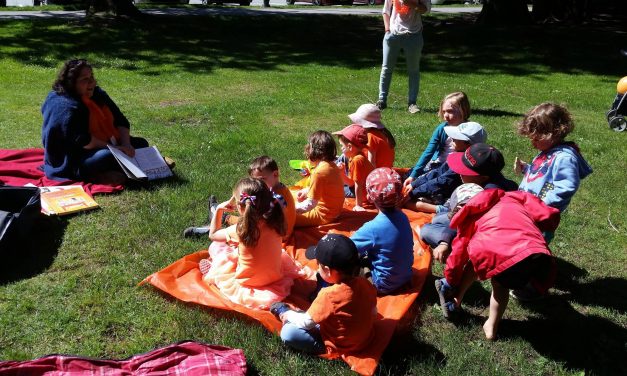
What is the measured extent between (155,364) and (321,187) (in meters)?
2.41

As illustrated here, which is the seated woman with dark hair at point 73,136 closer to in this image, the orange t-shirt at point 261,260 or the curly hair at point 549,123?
the orange t-shirt at point 261,260

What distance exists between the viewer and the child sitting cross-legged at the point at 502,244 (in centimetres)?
336

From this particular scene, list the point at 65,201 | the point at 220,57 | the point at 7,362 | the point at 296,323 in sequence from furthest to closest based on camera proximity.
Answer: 1. the point at 220,57
2. the point at 65,201
3. the point at 296,323
4. the point at 7,362

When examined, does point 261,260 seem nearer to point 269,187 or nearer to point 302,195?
point 269,187

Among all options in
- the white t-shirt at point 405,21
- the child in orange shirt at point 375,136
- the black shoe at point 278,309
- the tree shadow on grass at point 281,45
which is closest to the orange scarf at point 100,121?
the child in orange shirt at point 375,136

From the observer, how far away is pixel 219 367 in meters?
3.41

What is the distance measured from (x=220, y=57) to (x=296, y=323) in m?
12.4

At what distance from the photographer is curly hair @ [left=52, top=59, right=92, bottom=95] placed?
243 inches

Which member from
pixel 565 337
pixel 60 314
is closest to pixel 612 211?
pixel 565 337

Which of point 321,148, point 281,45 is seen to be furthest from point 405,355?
point 281,45

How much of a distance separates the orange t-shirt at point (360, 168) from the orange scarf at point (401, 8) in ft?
14.0

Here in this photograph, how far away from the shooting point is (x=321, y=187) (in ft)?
17.4

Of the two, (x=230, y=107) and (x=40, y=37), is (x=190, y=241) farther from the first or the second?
(x=40, y=37)

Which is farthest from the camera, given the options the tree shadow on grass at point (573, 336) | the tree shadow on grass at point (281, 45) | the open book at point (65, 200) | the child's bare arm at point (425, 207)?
the tree shadow on grass at point (281, 45)
